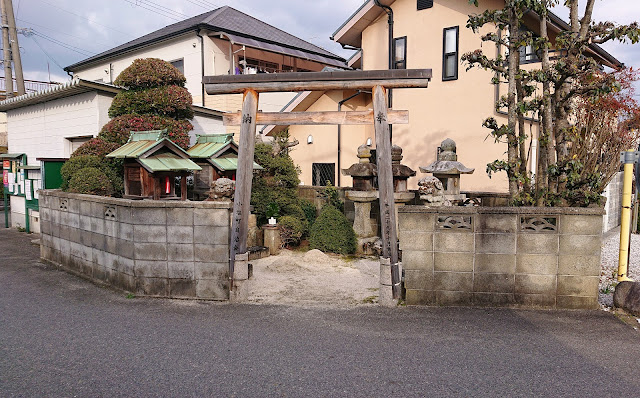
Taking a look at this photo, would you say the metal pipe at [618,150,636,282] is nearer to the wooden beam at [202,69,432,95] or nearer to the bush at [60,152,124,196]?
the wooden beam at [202,69,432,95]

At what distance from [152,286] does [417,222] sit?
4.10 metres

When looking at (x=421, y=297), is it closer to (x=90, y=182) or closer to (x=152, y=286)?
(x=152, y=286)

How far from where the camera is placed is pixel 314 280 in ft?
25.3

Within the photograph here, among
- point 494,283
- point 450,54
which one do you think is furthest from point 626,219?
point 450,54

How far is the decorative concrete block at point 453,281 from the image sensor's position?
227 inches

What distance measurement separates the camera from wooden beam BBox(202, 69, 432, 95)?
5.91 m

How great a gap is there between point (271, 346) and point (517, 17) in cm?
641

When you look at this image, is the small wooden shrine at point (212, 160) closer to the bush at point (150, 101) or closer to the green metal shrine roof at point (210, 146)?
the green metal shrine roof at point (210, 146)

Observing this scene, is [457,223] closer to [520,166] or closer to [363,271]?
[520,166]

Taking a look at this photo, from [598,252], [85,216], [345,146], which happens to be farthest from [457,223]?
[345,146]

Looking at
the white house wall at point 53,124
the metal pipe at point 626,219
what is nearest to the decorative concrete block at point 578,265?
the metal pipe at point 626,219

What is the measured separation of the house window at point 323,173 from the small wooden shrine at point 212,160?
5187 mm

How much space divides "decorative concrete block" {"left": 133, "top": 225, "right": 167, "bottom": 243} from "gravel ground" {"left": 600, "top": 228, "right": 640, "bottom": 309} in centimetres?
638

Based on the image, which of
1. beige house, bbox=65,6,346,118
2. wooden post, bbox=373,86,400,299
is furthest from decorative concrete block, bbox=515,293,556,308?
beige house, bbox=65,6,346,118
